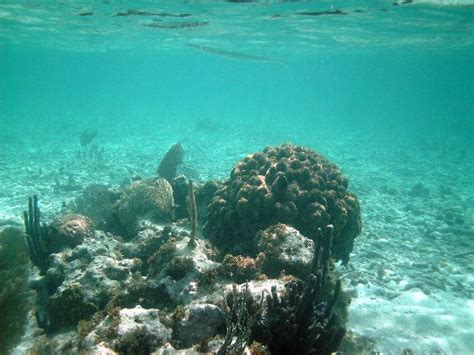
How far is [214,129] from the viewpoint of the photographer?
150 feet

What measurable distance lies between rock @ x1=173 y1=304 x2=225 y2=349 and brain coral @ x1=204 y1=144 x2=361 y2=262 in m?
3.43

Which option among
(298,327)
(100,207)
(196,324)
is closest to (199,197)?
(100,207)

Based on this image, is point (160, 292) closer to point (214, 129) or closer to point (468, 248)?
point (468, 248)

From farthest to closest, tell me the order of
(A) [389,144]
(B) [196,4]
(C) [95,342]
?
(A) [389,144]
(B) [196,4]
(C) [95,342]

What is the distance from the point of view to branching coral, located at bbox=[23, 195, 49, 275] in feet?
27.9

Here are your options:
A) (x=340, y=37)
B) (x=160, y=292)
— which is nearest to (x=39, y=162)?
(x=160, y=292)

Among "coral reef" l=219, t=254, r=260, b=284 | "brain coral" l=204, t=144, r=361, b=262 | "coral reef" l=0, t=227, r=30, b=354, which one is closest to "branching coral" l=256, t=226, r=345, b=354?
"coral reef" l=219, t=254, r=260, b=284

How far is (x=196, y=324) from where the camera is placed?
490 cm

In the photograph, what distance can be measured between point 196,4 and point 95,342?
21538mm

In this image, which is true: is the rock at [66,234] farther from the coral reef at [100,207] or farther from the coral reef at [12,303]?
the coral reef at [100,207]

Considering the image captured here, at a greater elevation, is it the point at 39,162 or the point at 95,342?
the point at 95,342

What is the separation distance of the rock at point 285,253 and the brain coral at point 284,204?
49.8 inches

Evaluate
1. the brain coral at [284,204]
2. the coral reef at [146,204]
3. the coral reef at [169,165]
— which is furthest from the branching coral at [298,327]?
the coral reef at [169,165]

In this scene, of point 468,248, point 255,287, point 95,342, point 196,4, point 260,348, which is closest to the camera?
point 260,348
